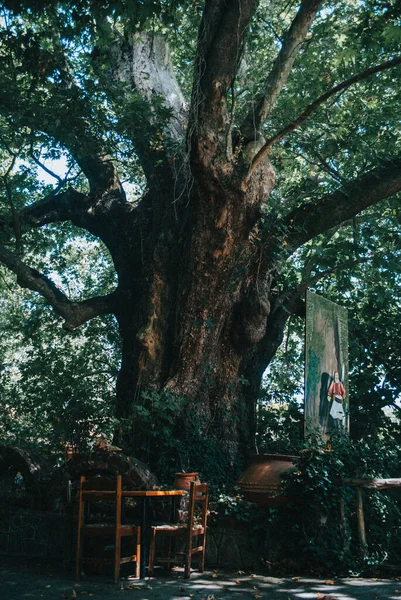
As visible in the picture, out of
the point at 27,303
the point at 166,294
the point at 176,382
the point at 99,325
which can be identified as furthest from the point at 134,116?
the point at 27,303

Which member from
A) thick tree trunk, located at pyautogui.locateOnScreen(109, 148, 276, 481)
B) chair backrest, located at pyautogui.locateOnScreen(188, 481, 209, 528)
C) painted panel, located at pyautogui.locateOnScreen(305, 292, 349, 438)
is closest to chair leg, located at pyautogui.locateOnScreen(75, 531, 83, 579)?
chair backrest, located at pyautogui.locateOnScreen(188, 481, 209, 528)

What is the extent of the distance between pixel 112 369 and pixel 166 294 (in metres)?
4.84

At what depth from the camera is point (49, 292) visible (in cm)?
1052

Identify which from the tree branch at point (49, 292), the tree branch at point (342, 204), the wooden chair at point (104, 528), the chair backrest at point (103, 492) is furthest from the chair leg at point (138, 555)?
the tree branch at point (342, 204)

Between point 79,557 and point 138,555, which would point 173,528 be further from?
point 79,557

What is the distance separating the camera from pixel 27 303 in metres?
15.6

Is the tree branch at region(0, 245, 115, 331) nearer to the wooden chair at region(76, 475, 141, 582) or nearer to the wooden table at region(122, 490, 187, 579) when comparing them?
the wooden chair at region(76, 475, 141, 582)

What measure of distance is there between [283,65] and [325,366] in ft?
15.6

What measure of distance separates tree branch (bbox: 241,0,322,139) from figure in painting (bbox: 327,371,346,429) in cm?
431

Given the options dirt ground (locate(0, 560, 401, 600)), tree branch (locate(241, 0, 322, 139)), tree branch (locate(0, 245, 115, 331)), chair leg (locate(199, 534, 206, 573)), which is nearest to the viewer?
dirt ground (locate(0, 560, 401, 600))

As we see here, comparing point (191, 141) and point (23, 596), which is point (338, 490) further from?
point (191, 141)

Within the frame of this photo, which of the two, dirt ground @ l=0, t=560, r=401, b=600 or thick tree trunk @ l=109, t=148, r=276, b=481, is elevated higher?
thick tree trunk @ l=109, t=148, r=276, b=481

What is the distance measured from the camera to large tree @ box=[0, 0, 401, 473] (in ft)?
29.5

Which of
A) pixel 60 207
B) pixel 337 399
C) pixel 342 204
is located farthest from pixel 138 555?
pixel 60 207
